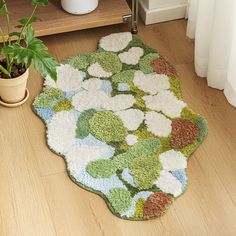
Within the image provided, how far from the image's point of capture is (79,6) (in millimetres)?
2201

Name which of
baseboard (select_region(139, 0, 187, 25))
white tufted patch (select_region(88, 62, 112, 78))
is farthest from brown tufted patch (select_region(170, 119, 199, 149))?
baseboard (select_region(139, 0, 187, 25))

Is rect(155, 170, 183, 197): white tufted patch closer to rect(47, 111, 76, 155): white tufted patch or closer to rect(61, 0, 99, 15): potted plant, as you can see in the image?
rect(47, 111, 76, 155): white tufted patch

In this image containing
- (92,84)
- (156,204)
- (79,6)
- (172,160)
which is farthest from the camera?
(79,6)

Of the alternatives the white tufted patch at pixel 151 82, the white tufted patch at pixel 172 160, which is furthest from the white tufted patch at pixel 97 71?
the white tufted patch at pixel 172 160

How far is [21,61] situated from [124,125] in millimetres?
473

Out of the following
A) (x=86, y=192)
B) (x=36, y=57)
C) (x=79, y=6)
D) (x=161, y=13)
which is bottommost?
(x=86, y=192)

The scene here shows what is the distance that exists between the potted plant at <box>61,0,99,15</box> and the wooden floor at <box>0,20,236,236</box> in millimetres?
391

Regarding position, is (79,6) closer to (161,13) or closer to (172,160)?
(161,13)

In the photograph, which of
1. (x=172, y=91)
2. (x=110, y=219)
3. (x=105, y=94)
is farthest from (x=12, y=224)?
(x=172, y=91)

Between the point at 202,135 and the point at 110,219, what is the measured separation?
508 millimetres

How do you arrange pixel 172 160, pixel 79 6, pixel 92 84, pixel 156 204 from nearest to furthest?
pixel 156 204, pixel 172 160, pixel 92 84, pixel 79 6

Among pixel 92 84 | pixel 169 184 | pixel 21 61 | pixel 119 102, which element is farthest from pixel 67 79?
pixel 169 184

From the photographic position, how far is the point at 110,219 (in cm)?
165

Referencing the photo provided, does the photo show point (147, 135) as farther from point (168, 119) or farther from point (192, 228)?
point (192, 228)
